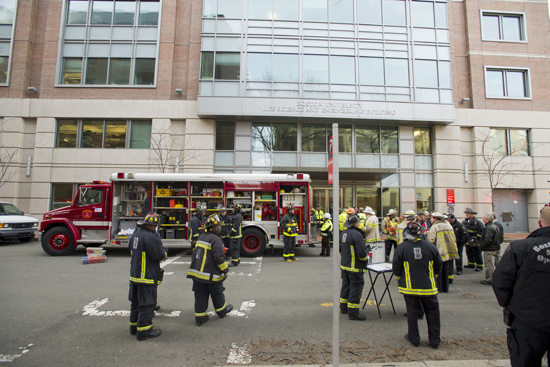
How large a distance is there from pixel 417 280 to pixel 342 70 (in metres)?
15.9

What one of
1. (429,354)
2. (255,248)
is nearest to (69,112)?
(255,248)

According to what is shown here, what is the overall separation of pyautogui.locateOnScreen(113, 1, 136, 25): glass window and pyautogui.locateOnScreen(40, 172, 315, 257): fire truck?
12.8 meters

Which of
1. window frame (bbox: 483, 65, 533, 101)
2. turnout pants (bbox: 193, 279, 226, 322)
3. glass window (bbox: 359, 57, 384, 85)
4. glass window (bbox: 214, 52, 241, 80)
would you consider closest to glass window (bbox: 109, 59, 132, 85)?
glass window (bbox: 214, 52, 241, 80)

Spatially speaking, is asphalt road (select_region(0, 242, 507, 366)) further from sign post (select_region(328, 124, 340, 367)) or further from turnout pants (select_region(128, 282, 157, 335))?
sign post (select_region(328, 124, 340, 367))

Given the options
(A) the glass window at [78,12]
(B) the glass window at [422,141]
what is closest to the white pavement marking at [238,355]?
(B) the glass window at [422,141]

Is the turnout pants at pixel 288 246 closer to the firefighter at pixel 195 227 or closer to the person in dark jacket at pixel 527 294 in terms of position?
the firefighter at pixel 195 227

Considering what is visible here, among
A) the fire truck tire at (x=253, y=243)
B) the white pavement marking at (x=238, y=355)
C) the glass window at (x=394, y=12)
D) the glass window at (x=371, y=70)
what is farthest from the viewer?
the glass window at (x=394, y=12)

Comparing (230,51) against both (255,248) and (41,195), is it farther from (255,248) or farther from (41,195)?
(41,195)

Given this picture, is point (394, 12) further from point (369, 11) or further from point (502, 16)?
point (502, 16)

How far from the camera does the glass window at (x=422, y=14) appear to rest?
712 inches

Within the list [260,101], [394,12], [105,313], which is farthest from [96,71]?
[394,12]

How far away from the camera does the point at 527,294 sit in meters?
2.62

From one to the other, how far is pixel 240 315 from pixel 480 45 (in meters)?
22.6

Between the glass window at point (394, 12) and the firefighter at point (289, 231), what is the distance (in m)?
15.2
